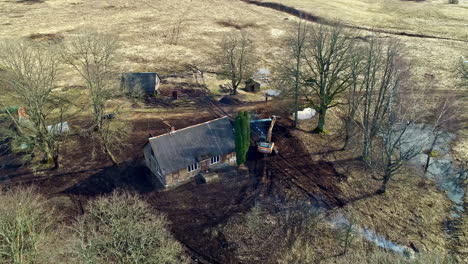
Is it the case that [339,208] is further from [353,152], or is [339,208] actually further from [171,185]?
[171,185]

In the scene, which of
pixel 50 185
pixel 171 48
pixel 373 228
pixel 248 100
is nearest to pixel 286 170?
pixel 373 228

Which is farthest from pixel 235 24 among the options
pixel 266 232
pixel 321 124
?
pixel 266 232

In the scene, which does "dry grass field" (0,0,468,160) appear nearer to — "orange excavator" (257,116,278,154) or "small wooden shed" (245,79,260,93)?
"small wooden shed" (245,79,260,93)

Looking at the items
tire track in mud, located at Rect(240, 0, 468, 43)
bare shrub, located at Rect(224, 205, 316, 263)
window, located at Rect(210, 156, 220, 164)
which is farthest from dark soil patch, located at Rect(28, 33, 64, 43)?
bare shrub, located at Rect(224, 205, 316, 263)

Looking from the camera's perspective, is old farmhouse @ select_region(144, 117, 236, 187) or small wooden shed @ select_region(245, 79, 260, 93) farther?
small wooden shed @ select_region(245, 79, 260, 93)

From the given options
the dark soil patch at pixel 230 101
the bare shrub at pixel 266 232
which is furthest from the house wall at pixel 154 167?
the dark soil patch at pixel 230 101

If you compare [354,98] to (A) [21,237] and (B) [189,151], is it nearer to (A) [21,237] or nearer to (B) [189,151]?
(B) [189,151]

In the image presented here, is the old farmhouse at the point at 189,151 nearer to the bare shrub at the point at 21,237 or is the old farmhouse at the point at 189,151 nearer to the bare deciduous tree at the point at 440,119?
the bare shrub at the point at 21,237
